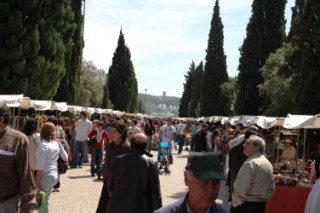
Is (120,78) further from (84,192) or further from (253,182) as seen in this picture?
(253,182)

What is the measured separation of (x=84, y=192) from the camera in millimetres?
12383

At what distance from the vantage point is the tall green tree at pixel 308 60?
2375 cm

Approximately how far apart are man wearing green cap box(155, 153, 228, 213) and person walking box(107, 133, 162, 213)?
3.00 m

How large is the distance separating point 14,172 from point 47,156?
2.65 meters

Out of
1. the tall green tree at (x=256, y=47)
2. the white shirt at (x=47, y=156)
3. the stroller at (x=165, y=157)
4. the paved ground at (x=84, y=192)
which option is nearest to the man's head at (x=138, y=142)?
the white shirt at (x=47, y=156)

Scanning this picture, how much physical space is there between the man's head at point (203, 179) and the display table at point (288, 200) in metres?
7.22

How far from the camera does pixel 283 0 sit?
44.1 meters

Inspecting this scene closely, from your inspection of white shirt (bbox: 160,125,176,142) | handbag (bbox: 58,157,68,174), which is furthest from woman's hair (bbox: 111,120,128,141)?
white shirt (bbox: 160,125,176,142)

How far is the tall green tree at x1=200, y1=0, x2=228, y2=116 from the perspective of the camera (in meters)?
67.1

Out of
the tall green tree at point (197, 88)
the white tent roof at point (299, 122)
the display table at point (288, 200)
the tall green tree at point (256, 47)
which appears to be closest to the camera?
the display table at point (288, 200)

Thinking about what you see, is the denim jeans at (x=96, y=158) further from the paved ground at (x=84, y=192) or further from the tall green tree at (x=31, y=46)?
the tall green tree at (x=31, y=46)

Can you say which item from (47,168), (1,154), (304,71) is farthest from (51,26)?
(1,154)

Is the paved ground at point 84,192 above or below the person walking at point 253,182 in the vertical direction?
below

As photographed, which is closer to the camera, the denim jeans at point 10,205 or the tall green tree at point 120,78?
the denim jeans at point 10,205
